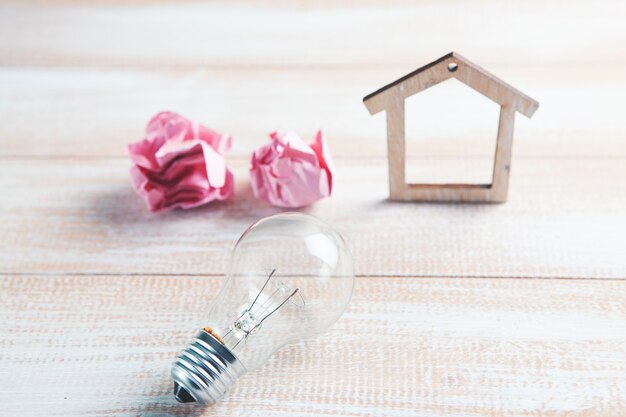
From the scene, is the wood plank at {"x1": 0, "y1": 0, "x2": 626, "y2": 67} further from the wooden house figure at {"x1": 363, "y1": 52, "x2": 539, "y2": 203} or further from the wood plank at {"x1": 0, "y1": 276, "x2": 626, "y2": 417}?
the wood plank at {"x1": 0, "y1": 276, "x2": 626, "y2": 417}

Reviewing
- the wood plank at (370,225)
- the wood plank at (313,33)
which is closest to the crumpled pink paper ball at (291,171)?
the wood plank at (370,225)

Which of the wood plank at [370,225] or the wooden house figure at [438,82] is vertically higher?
the wooden house figure at [438,82]

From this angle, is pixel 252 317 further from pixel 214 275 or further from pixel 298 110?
pixel 298 110

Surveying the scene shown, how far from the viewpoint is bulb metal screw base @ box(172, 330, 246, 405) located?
0.63 metres

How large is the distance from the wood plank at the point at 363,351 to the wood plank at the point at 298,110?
0.21m

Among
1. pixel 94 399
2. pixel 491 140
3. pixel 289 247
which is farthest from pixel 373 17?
pixel 94 399

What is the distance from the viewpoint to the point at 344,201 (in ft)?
2.79

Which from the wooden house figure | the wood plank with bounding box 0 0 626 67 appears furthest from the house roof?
the wood plank with bounding box 0 0 626 67

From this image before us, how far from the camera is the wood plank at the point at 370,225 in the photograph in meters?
0.78

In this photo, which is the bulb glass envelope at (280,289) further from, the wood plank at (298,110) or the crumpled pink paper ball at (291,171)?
the wood plank at (298,110)

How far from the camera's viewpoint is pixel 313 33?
42.4 inches

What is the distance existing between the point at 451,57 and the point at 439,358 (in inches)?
10.3

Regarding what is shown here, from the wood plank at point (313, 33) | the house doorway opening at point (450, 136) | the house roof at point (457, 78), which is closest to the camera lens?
the house roof at point (457, 78)

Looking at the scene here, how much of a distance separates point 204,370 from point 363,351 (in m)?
0.14
